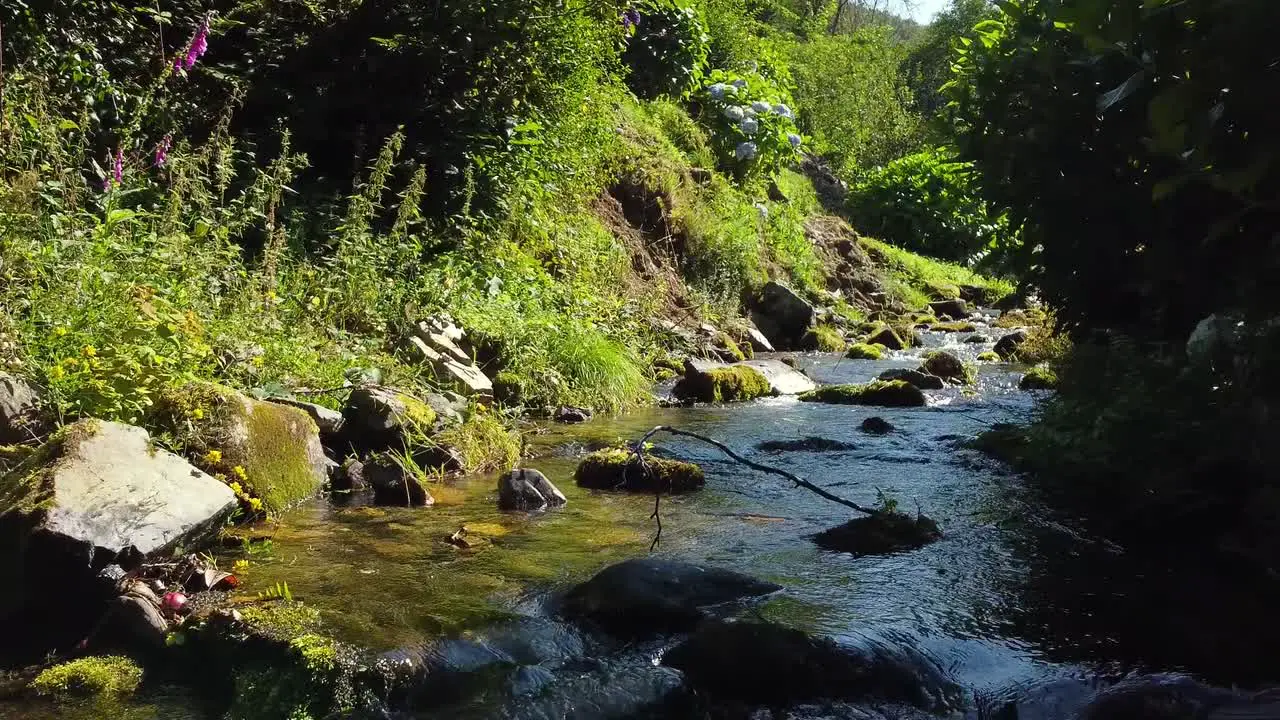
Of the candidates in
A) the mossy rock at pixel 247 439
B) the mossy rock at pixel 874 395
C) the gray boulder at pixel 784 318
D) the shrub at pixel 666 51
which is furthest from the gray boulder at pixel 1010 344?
the mossy rock at pixel 247 439

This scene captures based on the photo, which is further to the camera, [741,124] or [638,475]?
[741,124]

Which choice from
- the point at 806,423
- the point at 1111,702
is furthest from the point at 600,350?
the point at 1111,702

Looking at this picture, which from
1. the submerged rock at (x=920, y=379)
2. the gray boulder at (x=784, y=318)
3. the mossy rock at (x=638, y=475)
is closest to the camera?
the mossy rock at (x=638, y=475)

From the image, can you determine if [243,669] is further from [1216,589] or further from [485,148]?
[485,148]

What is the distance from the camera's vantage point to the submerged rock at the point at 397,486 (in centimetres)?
517

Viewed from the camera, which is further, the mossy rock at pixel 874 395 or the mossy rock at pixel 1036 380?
the mossy rock at pixel 1036 380

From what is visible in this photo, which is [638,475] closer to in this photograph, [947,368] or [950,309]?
[947,368]

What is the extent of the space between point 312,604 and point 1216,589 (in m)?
3.38

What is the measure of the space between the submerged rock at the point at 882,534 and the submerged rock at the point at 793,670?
1161mm

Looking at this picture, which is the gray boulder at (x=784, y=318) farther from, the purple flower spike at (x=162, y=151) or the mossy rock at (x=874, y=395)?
the purple flower spike at (x=162, y=151)

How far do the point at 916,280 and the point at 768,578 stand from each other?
53.3 ft

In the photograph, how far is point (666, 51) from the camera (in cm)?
1538

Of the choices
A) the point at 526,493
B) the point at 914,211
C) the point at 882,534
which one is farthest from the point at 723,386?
the point at 914,211

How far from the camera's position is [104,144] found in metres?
6.75
